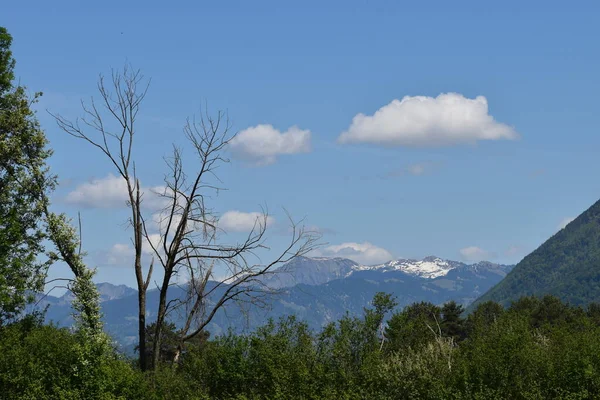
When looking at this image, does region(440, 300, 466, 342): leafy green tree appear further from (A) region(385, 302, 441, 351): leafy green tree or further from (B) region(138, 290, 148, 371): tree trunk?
(B) region(138, 290, 148, 371): tree trunk

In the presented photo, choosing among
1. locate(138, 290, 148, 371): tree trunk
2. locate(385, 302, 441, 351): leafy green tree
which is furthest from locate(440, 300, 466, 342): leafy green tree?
locate(138, 290, 148, 371): tree trunk

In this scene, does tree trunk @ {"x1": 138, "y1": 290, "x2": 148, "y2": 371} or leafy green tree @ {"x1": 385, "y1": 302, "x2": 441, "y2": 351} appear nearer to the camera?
tree trunk @ {"x1": 138, "y1": 290, "x2": 148, "y2": 371}

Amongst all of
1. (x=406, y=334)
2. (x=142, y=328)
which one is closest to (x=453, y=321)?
(x=406, y=334)

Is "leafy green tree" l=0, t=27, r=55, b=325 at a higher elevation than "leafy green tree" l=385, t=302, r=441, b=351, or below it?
higher

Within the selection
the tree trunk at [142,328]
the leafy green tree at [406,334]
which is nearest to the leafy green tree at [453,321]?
the leafy green tree at [406,334]

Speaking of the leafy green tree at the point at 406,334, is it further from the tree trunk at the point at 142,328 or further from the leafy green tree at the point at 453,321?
the leafy green tree at the point at 453,321

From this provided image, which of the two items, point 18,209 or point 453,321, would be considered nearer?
point 18,209

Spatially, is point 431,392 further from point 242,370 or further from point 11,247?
Answer: point 11,247

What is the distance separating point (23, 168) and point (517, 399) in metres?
23.1

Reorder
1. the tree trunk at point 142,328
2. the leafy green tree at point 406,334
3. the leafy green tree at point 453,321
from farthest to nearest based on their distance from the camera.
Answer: the leafy green tree at point 453,321 < the leafy green tree at point 406,334 < the tree trunk at point 142,328

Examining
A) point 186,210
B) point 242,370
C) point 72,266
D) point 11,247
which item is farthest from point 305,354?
point 11,247

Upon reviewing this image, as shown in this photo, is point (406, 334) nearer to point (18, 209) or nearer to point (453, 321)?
point (18, 209)

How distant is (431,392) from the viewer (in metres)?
27.3

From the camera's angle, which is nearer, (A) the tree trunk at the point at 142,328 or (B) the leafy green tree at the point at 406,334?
(A) the tree trunk at the point at 142,328
